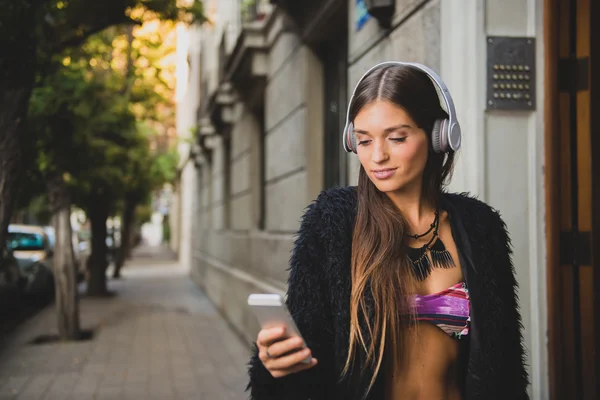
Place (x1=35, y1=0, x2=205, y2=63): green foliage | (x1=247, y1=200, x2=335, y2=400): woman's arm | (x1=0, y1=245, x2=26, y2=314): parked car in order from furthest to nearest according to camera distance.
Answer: (x1=0, y1=245, x2=26, y2=314): parked car, (x1=35, y1=0, x2=205, y2=63): green foliage, (x1=247, y1=200, x2=335, y2=400): woman's arm

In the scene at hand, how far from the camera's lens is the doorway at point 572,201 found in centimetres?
343

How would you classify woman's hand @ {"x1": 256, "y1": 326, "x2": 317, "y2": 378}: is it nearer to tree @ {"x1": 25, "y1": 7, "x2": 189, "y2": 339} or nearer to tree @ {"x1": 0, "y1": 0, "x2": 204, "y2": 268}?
tree @ {"x1": 0, "y1": 0, "x2": 204, "y2": 268}

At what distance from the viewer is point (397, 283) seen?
1.87 meters

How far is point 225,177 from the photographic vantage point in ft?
45.5

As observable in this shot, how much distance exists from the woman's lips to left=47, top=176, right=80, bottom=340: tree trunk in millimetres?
8155

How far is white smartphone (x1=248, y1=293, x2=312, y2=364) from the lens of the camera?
141 cm

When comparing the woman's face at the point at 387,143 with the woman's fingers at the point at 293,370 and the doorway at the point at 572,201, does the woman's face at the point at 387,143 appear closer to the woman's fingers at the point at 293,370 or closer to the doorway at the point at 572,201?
the woman's fingers at the point at 293,370

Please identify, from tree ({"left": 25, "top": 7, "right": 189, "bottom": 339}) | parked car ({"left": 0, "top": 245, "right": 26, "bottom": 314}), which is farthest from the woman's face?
parked car ({"left": 0, "top": 245, "right": 26, "bottom": 314})

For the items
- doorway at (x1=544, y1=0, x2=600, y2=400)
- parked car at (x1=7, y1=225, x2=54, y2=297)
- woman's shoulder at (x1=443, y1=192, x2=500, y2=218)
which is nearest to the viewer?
woman's shoulder at (x1=443, y1=192, x2=500, y2=218)

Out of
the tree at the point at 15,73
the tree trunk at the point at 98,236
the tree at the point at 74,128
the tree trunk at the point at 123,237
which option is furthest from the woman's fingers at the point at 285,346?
the tree trunk at the point at 123,237

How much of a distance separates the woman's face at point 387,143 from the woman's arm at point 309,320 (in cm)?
20

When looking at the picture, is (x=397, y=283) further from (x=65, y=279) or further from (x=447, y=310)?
(x=65, y=279)


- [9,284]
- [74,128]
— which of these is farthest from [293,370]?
[9,284]

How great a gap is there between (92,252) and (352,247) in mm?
13901
